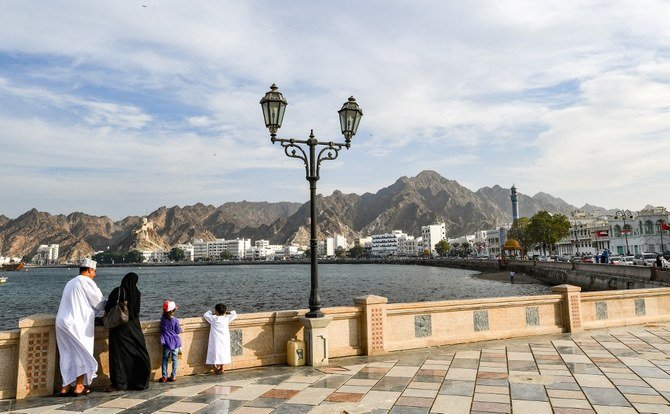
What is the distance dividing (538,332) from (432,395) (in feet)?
22.2

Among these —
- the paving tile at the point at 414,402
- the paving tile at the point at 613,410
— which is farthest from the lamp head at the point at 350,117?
the paving tile at the point at 613,410

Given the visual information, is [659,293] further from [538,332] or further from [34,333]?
[34,333]

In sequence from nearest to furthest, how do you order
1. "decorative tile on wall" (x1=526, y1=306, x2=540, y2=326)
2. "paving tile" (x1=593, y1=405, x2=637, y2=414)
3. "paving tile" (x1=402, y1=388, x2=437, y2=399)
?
1. "paving tile" (x1=593, y1=405, x2=637, y2=414)
2. "paving tile" (x1=402, y1=388, x2=437, y2=399)
3. "decorative tile on wall" (x1=526, y1=306, x2=540, y2=326)

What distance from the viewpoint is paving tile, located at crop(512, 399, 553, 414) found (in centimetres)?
624

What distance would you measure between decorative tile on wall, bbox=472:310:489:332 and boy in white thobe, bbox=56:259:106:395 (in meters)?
8.70

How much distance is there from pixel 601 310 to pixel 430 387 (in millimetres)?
8854

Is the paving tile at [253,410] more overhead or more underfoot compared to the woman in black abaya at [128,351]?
more underfoot

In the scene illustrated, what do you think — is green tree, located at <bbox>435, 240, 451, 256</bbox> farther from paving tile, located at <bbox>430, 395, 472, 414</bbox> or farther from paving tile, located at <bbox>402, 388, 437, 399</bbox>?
paving tile, located at <bbox>430, 395, 472, 414</bbox>

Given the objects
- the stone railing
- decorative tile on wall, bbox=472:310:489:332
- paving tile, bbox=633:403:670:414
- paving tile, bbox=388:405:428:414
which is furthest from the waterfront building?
paving tile, bbox=388:405:428:414

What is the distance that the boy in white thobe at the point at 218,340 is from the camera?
8.77 m

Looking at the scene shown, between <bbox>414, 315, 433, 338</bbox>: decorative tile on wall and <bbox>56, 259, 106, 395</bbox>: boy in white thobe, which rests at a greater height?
<bbox>56, 259, 106, 395</bbox>: boy in white thobe

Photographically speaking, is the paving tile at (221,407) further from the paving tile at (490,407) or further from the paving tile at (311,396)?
the paving tile at (490,407)

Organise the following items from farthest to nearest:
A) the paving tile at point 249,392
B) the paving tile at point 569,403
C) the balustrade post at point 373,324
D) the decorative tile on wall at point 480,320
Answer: the decorative tile on wall at point 480,320 → the balustrade post at point 373,324 → the paving tile at point 249,392 → the paving tile at point 569,403

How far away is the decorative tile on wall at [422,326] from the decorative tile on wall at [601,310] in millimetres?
6008
